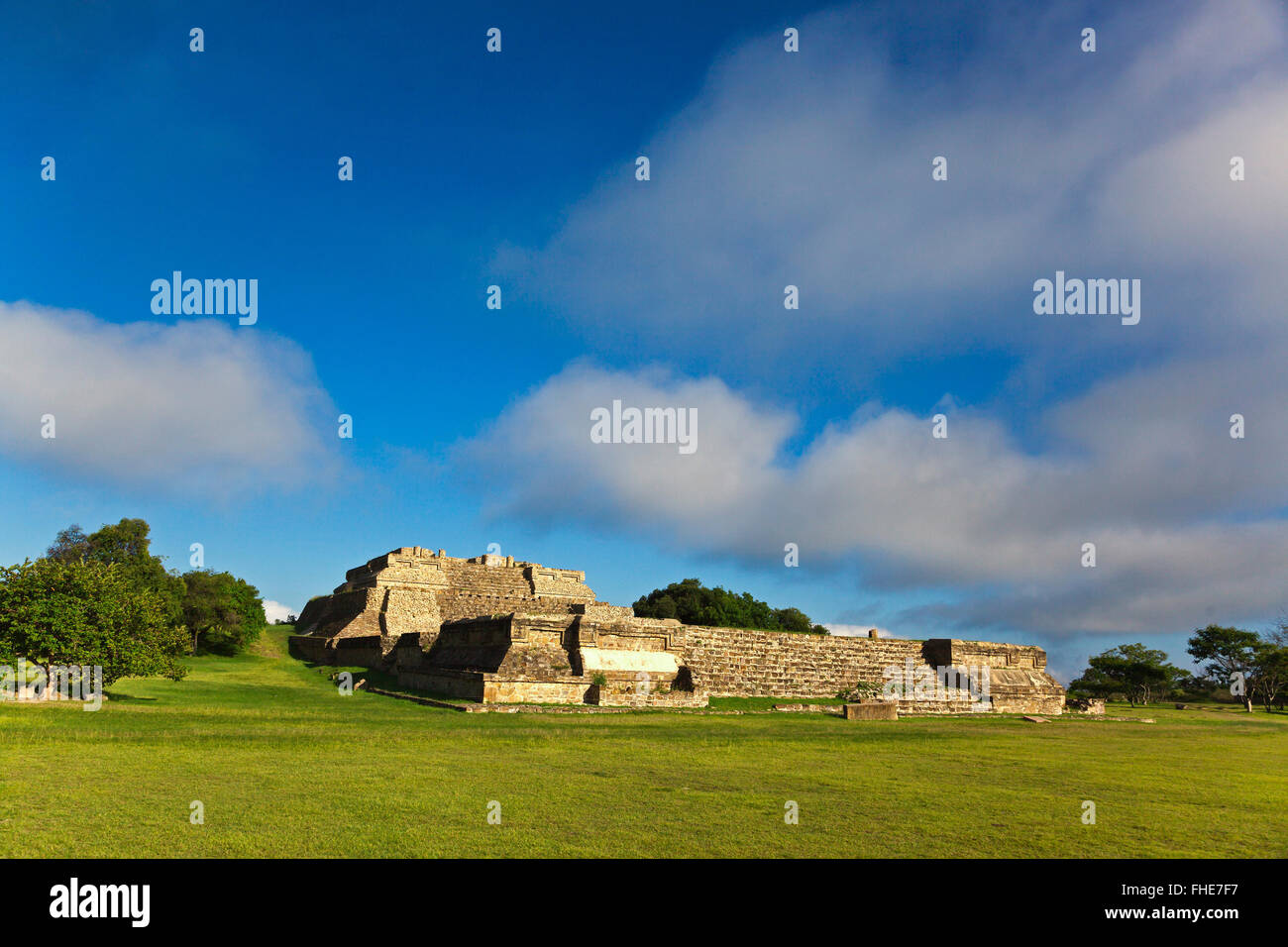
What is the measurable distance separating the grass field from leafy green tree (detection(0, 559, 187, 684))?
1318 mm

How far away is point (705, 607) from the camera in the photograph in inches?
2267

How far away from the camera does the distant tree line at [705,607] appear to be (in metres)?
57.2

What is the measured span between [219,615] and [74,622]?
23.2m

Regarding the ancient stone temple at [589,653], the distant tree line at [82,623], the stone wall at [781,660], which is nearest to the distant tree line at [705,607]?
the ancient stone temple at [589,653]

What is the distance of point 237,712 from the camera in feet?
50.6

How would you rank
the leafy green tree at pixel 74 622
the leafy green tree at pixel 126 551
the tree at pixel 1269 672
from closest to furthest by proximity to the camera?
1. the leafy green tree at pixel 74 622
2. the leafy green tree at pixel 126 551
3. the tree at pixel 1269 672

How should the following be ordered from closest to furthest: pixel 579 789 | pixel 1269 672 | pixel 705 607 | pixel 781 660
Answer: pixel 579 789, pixel 781 660, pixel 1269 672, pixel 705 607

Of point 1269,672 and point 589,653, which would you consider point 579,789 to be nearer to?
point 589,653

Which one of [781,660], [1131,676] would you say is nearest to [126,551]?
[781,660]

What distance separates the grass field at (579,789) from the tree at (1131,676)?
127ft

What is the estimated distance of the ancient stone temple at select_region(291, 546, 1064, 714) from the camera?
21125mm

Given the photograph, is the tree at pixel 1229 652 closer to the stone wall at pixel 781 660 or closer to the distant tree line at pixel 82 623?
the stone wall at pixel 781 660
